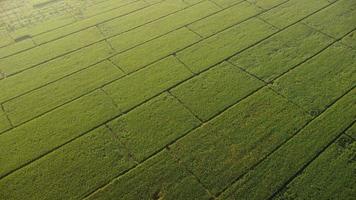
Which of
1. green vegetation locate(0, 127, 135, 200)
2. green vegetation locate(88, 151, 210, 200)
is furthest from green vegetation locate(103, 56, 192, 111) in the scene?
green vegetation locate(88, 151, 210, 200)

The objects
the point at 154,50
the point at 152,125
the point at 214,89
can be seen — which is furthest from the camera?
the point at 154,50

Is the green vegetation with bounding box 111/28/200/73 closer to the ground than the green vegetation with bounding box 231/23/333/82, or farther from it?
farther from it

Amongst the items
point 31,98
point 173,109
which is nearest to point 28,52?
point 31,98

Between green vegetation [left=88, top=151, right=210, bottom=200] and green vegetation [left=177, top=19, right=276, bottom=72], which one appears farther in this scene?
green vegetation [left=177, top=19, right=276, bottom=72]

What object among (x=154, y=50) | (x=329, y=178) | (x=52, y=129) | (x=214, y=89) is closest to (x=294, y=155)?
(x=329, y=178)

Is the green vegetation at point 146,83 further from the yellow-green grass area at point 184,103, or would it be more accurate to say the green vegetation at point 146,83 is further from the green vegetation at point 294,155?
the green vegetation at point 294,155

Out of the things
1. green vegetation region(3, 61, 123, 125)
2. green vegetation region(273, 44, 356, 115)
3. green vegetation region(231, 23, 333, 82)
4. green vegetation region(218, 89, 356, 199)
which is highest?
green vegetation region(3, 61, 123, 125)

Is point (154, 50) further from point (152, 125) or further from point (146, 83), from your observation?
point (152, 125)

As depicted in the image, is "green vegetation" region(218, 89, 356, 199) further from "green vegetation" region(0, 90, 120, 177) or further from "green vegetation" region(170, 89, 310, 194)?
"green vegetation" region(0, 90, 120, 177)

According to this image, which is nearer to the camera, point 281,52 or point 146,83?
point 146,83
